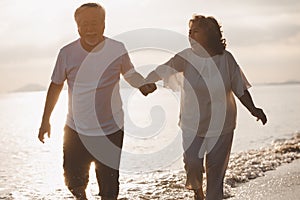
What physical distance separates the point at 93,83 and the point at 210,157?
1372 mm

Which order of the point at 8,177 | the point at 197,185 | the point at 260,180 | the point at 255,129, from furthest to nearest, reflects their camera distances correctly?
the point at 255,129
the point at 8,177
the point at 260,180
the point at 197,185

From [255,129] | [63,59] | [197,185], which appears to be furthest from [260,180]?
[255,129]

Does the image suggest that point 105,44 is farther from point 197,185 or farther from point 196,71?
point 197,185

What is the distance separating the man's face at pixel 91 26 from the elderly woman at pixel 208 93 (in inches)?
28.6

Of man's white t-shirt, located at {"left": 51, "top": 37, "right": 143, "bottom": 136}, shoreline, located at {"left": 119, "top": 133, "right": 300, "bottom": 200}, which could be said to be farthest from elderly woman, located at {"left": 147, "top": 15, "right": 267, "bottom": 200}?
shoreline, located at {"left": 119, "top": 133, "right": 300, "bottom": 200}

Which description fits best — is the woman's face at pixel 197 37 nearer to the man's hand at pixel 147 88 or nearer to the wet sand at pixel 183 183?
the man's hand at pixel 147 88

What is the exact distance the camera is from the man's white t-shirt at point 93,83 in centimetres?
570

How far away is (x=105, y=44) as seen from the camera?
577 cm

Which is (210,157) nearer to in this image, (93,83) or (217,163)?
(217,163)

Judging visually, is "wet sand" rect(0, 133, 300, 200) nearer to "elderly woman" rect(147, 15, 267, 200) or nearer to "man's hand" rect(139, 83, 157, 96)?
"elderly woman" rect(147, 15, 267, 200)

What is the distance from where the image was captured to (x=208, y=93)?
580 cm

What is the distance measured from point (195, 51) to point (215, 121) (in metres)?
0.70

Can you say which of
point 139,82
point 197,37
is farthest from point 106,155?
point 197,37

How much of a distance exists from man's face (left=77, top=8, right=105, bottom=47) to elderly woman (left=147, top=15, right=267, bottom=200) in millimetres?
726
